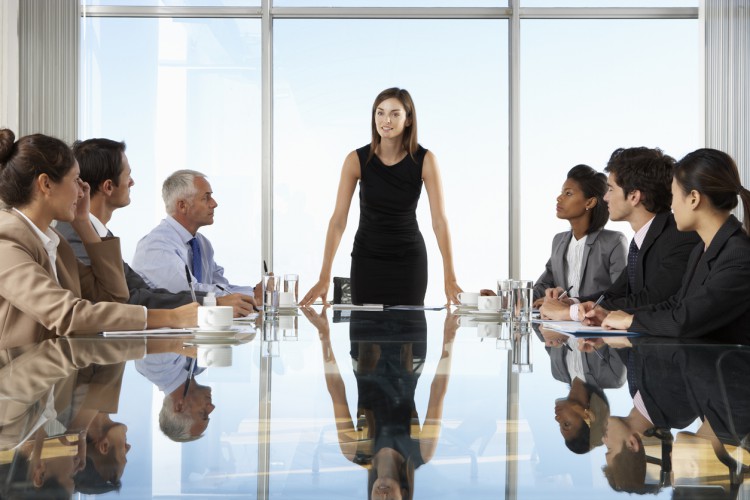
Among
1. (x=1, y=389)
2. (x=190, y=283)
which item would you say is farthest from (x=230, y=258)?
(x=1, y=389)

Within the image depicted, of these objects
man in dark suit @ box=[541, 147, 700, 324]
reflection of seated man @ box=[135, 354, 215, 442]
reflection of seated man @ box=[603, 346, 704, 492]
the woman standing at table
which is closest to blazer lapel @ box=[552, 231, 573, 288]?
man in dark suit @ box=[541, 147, 700, 324]

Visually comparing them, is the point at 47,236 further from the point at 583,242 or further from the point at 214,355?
the point at 583,242

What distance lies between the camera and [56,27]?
19.7 feet

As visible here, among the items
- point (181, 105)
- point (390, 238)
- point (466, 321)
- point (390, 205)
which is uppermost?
point (181, 105)

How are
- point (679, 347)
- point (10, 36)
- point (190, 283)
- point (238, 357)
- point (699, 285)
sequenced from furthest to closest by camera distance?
1. point (10, 36)
2. point (190, 283)
3. point (699, 285)
4. point (679, 347)
5. point (238, 357)

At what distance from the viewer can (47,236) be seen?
7.13 ft

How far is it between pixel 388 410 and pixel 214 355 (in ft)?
2.37

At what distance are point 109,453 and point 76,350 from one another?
37.7 inches

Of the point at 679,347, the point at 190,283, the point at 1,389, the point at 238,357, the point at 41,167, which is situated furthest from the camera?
the point at 190,283

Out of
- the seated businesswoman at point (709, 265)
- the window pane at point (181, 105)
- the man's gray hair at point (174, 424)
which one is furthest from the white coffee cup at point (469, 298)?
the window pane at point (181, 105)

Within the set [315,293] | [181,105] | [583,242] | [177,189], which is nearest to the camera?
[315,293]

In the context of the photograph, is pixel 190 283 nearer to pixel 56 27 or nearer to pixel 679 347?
pixel 679 347

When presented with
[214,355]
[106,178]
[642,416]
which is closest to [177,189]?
[106,178]

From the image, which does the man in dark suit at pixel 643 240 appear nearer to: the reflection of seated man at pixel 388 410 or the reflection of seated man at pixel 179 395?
the reflection of seated man at pixel 388 410
